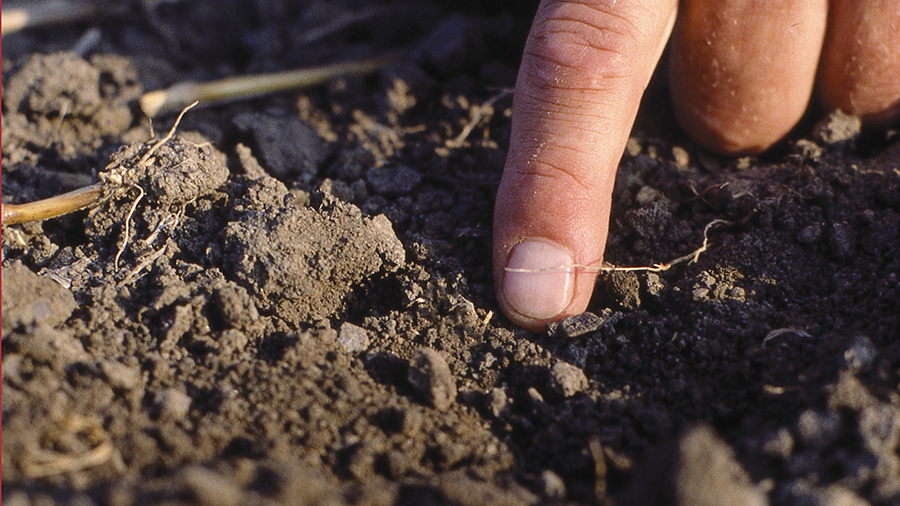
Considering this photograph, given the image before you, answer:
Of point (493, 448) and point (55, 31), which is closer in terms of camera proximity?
point (493, 448)

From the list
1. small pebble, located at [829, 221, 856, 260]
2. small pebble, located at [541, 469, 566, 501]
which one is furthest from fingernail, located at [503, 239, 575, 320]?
small pebble, located at [829, 221, 856, 260]

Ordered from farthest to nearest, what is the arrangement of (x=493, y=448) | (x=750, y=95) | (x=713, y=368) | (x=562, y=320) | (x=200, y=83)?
(x=200, y=83) → (x=750, y=95) → (x=562, y=320) → (x=713, y=368) → (x=493, y=448)

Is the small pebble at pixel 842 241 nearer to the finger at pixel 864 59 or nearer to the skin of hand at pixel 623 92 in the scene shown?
the skin of hand at pixel 623 92

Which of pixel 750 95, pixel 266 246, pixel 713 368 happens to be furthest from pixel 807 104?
pixel 266 246

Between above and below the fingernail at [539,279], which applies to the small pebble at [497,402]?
below

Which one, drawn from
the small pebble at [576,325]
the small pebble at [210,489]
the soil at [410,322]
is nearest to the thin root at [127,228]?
the soil at [410,322]

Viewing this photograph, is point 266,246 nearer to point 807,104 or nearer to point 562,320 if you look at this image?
point 562,320

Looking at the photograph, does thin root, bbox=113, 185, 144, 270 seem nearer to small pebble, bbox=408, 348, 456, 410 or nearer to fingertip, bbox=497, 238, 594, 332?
small pebble, bbox=408, 348, 456, 410
